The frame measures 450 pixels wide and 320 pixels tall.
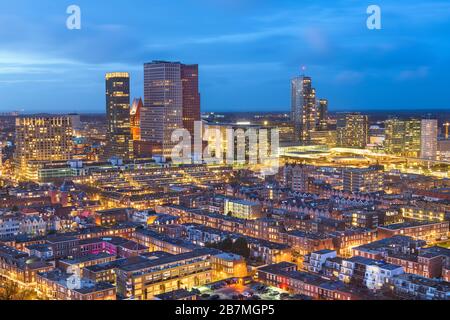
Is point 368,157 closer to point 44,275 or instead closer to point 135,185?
point 135,185

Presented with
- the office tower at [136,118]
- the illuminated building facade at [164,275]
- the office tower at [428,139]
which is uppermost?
the office tower at [136,118]

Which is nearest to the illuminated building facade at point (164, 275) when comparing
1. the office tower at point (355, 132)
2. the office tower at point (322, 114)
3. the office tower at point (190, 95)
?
the office tower at point (190, 95)

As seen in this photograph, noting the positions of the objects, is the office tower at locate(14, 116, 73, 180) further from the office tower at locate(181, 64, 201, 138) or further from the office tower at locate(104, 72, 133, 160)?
the office tower at locate(181, 64, 201, 138)

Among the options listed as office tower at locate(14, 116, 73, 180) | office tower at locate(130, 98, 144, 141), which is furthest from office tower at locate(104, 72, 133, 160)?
office tower at locate(14, 116, 73, 180)

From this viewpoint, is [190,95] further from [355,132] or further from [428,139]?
[428,139]

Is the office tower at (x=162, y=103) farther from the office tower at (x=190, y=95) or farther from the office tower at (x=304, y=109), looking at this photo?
the office tower at (x=304, y=109)
